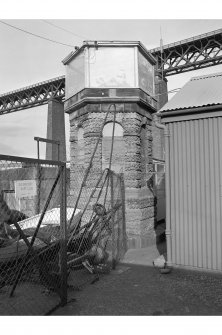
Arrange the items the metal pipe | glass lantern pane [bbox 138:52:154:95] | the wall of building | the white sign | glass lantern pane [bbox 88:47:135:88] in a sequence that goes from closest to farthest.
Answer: the white sign → the wall of building → the metal pipe → glass lantern pane [bbox 88:47:135:88] → glass lantern pane [bbox 138:52:154:95]

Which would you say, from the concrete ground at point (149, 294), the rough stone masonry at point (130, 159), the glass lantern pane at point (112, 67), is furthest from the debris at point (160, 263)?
the glass lantern pane at point (112, 67)

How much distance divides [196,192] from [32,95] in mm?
37743

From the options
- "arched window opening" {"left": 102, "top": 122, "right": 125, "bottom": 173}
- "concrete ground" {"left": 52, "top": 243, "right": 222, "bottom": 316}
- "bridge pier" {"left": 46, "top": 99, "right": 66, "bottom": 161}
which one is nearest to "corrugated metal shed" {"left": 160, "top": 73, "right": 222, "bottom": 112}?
"arched window opening" {"left": 102, "top": 122, "right": 125, "bottom": 173}

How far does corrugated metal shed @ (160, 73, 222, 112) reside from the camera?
21.1 ft

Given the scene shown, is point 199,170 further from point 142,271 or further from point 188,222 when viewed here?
point 142,271

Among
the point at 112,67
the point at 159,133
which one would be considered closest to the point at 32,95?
the point at 159,133

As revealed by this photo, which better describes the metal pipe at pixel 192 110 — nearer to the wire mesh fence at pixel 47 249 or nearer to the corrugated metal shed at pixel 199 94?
the corrugated metal shed at pixel 199 94

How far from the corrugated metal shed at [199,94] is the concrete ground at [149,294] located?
3717 mm

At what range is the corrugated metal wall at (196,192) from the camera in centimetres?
634

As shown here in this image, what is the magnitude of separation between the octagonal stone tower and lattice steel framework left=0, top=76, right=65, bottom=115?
85.6 ft

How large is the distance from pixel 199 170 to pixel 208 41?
23872 mm

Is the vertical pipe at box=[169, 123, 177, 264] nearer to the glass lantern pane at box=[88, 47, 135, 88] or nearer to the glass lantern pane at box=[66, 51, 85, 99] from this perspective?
the glass lantern pane at box=[88, 47, 135, 88]

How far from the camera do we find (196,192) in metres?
6.54

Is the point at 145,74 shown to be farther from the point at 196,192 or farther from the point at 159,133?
the point at 159,133
